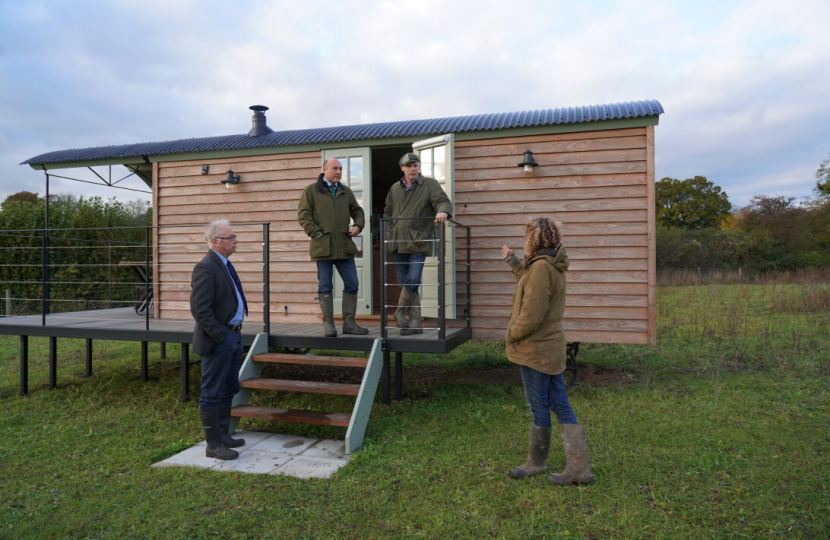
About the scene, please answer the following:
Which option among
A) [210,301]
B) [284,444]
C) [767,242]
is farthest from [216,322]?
[767,242]

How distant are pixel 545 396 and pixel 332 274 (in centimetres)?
240

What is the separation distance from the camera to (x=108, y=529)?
8.86 feet

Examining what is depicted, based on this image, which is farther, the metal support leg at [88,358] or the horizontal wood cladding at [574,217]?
the metal support leg at [88,358]

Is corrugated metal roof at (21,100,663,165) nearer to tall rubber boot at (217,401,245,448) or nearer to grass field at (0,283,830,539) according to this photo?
grass field at (0,283,830,539)

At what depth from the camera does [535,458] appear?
3223mm

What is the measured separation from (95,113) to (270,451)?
21.4m

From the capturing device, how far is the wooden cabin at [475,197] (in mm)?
5223

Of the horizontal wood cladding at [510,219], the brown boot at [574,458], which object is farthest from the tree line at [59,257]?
the brown boot at [574,458]

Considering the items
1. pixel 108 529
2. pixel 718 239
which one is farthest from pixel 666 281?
pixel 108 529

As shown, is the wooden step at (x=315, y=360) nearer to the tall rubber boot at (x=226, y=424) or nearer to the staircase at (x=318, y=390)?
the staircase at (x=318, y=390)

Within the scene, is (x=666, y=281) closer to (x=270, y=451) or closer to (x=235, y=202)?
(x=235, y=202)

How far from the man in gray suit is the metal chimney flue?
11.4 feet

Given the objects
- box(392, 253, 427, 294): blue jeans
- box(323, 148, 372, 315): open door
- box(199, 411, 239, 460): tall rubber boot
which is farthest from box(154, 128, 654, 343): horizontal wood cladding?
box(199, 411, 239, 460): tall rubber boot

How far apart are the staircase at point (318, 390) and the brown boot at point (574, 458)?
1.47 m
